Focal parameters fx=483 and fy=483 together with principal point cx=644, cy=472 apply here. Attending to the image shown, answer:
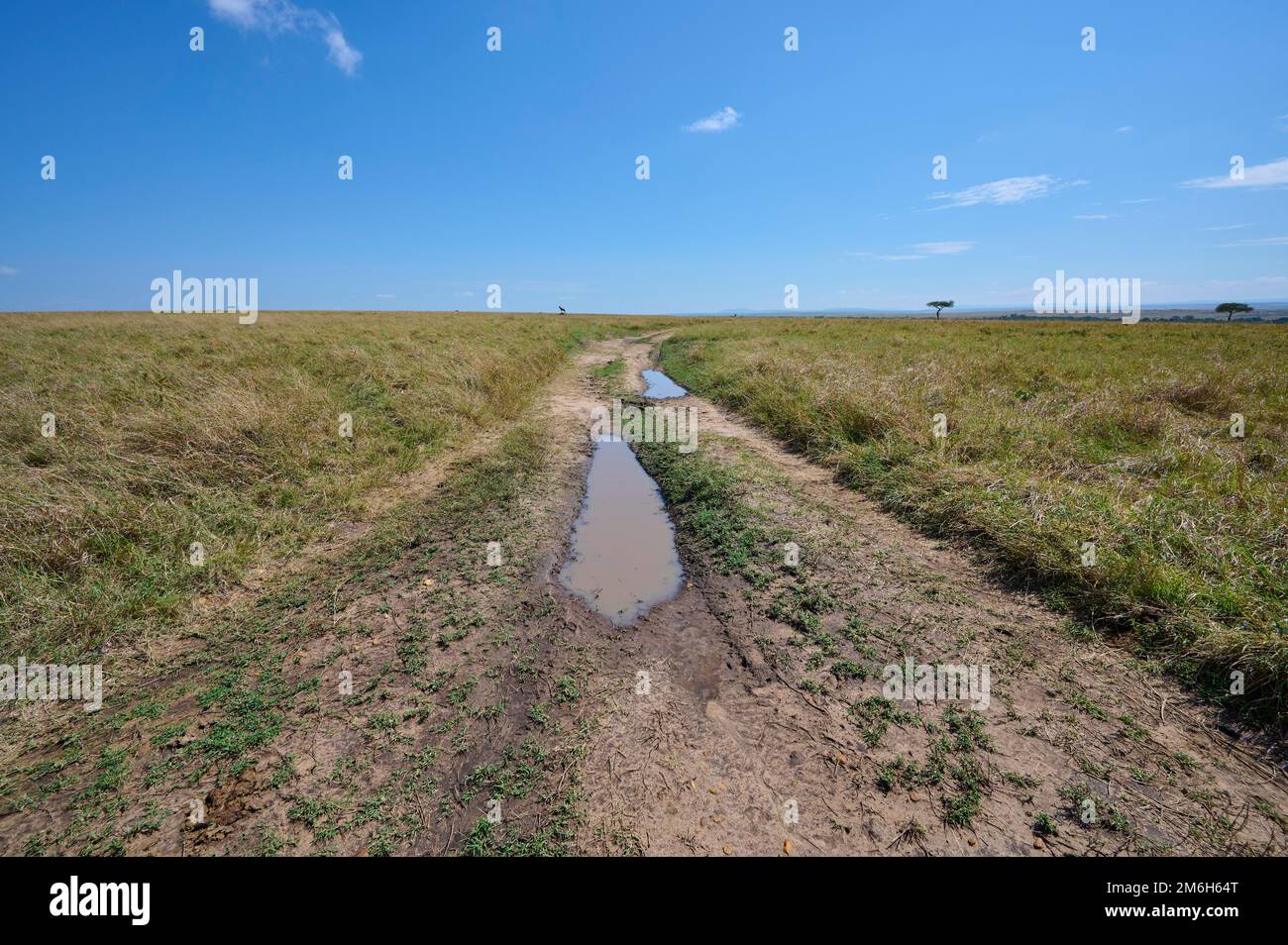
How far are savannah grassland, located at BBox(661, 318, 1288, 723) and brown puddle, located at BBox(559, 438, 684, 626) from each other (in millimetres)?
3116

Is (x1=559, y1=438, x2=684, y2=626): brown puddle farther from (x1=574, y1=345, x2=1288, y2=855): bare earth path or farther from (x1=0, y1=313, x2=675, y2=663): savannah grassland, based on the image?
(x1=0, y1=313, x2=675, y2=663): savannah grassland

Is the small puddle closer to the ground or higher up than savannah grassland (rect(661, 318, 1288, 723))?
higher up

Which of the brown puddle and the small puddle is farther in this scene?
the small puddle

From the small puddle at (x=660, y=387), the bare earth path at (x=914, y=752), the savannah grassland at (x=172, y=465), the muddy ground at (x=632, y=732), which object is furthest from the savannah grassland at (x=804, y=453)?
the small puddle at (x=660, y=387)

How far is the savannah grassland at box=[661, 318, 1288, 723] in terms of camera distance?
3734 millimetres

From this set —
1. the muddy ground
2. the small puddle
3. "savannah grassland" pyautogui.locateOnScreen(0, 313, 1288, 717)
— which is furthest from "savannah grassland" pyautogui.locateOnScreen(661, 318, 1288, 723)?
the small puddle

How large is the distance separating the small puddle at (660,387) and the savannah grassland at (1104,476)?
144 centimetres

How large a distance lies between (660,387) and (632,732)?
14362 millimetres

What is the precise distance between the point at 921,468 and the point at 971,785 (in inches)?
198

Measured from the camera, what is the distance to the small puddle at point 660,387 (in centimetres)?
1520

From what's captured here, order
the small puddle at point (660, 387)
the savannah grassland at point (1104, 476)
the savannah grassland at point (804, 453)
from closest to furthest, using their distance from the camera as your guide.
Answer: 1. the savannah grassland at point (1104, 476)
2. the savannah grassland at point (804, 453)
3. the small puddle at point (660, 387)

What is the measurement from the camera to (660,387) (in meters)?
16.8

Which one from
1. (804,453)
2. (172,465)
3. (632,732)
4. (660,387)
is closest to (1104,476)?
(804,453)

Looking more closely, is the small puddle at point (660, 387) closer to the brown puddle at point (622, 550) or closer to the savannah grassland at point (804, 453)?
the savannah grassland at point (804, 453)
